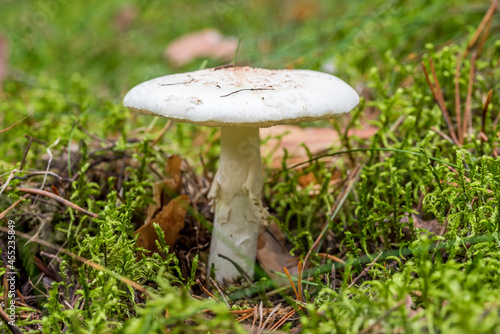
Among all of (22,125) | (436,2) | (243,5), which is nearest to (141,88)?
(22,125)

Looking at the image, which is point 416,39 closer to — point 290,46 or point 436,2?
point 436,2

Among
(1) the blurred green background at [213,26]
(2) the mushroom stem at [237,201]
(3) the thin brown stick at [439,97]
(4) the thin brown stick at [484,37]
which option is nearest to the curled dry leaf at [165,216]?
(2) the mushroom stem at [237,201]

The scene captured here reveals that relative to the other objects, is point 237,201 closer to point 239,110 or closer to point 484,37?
point 239,110

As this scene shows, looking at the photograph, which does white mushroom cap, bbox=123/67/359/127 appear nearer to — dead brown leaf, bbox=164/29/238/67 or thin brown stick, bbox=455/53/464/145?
thin brown stick, bbox=455/53/464/145

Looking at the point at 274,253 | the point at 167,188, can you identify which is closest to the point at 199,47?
the point at 167,188

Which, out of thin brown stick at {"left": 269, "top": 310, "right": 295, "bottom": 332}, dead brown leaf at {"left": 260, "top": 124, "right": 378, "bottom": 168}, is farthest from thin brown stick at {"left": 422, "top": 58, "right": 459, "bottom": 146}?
thin brown stick at {"left": 269, "top": 310, "right": 295, "bottom": 332}

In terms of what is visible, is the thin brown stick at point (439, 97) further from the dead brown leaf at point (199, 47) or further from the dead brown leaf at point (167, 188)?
the dead brown leaf at point (199, 47)
